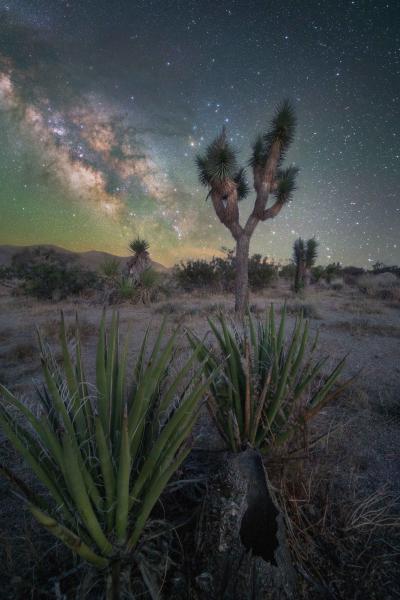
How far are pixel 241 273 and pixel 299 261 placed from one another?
11507 millimetres

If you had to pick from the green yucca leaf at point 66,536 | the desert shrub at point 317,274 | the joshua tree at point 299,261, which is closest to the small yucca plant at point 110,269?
the joshua tree at point 299,261

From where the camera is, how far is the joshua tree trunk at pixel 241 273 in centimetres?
1045

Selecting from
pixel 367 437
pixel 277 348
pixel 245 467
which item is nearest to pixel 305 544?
pixel 245 467

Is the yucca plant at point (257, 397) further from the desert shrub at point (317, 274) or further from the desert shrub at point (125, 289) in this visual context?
the desert shrub at point (317, 274)

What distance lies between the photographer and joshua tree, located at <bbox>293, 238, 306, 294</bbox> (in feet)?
66.1

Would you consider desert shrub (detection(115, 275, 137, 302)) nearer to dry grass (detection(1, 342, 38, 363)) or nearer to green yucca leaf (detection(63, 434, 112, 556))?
dry grass (detection(1, 342, 38, 363))

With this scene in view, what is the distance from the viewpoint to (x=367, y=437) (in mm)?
2686

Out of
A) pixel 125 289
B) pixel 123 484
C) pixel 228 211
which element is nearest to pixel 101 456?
pixel 123 484

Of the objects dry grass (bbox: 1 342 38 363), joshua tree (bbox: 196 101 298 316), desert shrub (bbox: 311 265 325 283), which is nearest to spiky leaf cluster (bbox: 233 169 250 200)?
joshua tree (bbox: 196 101 298 316)

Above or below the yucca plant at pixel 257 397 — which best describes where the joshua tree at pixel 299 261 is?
above

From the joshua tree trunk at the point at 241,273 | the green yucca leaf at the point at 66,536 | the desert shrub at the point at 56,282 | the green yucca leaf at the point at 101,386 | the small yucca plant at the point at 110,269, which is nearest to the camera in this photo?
the green yucca leaf at the point at 66,536

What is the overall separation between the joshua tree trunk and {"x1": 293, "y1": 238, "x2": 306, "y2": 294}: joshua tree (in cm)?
1010

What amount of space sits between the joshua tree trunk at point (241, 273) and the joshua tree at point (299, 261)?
1010 cm

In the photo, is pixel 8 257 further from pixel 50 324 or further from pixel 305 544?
pixel 305 544
